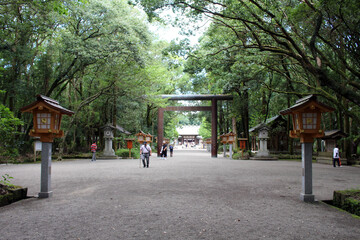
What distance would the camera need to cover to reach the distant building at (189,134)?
2621 inches

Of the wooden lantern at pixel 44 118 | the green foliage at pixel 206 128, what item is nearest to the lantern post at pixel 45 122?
the wooden lantern at pixel 44 118

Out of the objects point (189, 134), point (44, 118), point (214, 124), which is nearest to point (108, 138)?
point (214, 124)

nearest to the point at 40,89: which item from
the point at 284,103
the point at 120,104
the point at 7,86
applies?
the point at 7,86

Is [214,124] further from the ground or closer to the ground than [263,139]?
further from the ground

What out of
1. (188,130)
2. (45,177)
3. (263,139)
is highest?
(188,130)

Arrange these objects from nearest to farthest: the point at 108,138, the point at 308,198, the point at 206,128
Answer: the point at 308,198 < the point at 108,138 < the point at 206,128

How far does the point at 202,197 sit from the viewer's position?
20.9ft

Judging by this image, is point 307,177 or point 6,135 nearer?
point 6,135

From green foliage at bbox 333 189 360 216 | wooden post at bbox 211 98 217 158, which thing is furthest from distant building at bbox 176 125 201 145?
green foliage at bbox 333 189 360 216

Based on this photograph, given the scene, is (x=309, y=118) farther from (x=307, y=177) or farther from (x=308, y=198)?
(x=308, y=198)

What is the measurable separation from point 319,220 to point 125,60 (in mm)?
15440

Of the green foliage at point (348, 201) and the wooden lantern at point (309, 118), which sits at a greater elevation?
the wooden lantern at point (309, 118)

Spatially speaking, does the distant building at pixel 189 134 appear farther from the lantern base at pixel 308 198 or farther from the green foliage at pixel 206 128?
the lantern base at pixel 308 198

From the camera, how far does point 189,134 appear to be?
2613 inches
